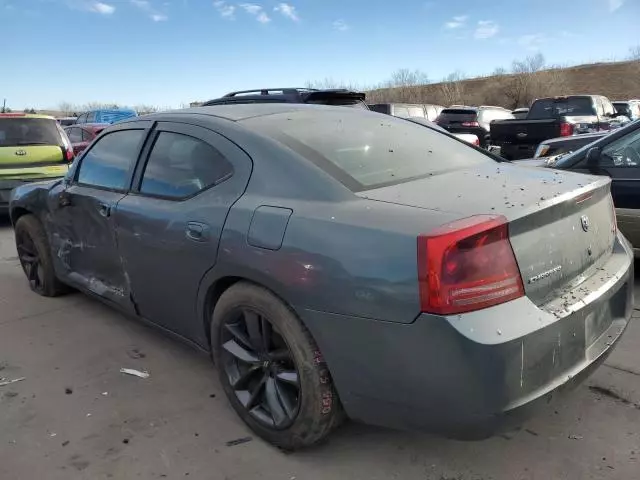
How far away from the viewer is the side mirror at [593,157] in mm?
4754

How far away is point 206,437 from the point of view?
2760 mm

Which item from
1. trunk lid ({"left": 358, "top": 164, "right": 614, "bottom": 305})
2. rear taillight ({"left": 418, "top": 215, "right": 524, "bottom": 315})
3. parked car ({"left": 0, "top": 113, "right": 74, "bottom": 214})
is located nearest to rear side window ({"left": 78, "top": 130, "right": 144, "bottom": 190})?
trunk lid ({"left": 358, "top": 164, "right": 614, "bottom": 305})

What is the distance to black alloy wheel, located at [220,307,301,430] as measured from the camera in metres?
2.53

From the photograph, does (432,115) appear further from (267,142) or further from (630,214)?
(267,142)

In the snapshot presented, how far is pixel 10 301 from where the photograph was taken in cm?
492

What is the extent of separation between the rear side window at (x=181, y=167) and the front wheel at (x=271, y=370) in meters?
0.64

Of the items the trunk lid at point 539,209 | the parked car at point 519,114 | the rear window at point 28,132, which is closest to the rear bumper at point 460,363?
the trunk lid at point 539,209

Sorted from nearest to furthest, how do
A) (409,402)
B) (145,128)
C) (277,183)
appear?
(409,402)
(277,183)
(145,128)

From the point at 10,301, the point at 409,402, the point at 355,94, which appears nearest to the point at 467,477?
the point at 409,402

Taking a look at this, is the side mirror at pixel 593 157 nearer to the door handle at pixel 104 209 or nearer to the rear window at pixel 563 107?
the door handle at pixel 104 209

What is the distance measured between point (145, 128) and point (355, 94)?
488 cm

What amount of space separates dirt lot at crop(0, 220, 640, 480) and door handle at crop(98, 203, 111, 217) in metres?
0.95

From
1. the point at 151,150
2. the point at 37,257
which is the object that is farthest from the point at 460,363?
the point at 37,257

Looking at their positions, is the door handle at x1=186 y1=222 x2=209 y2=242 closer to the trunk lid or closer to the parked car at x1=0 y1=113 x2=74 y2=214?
the trunk lid
